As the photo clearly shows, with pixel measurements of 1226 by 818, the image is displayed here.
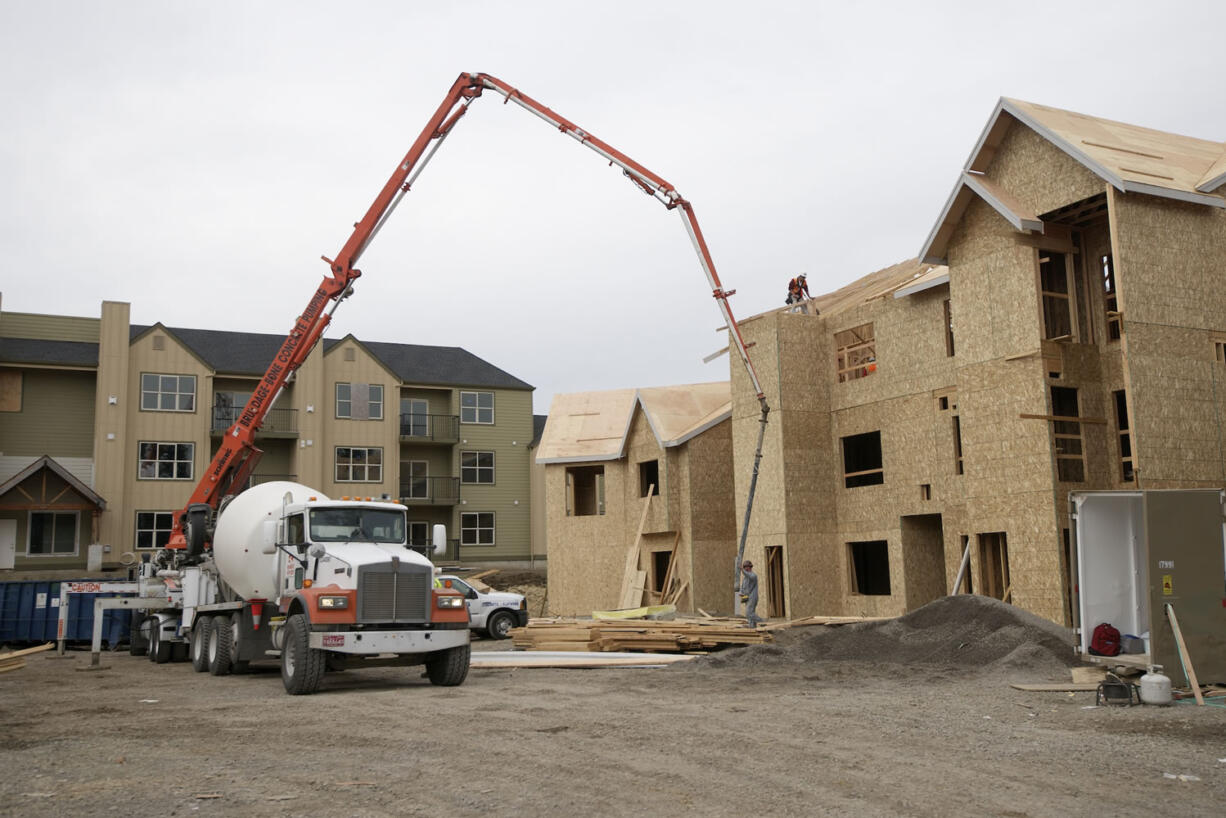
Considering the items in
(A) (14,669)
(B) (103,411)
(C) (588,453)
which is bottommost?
(A) (14,669)

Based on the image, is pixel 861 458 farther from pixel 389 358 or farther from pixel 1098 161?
pixel 389 358

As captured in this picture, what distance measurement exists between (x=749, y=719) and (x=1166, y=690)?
4875 mm

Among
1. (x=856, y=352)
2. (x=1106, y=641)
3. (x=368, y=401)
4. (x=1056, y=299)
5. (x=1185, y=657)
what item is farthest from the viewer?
(x=368, y=401)

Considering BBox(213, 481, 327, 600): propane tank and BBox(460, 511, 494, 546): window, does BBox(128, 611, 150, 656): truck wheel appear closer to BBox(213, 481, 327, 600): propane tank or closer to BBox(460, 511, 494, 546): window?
BBox(213, 481, 327, 600): propane tank

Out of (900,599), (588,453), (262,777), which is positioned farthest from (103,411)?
(262,777)

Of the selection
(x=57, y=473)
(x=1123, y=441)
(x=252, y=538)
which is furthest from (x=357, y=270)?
(x=57, y=473)

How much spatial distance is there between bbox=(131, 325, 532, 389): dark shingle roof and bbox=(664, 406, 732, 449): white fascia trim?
2105 centimetres

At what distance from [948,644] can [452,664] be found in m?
8.05

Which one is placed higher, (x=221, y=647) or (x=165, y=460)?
(x=165, y=460)

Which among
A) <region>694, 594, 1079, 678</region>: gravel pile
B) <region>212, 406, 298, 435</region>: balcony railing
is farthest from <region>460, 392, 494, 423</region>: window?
<region>694, 594, 1079, 678</region>: gravel pile

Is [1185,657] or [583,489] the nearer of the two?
[1185,657]

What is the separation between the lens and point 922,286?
76.4ft

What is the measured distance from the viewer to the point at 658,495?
30.6 meters

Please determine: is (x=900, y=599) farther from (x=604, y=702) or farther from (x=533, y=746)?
(x=533, y=746)
